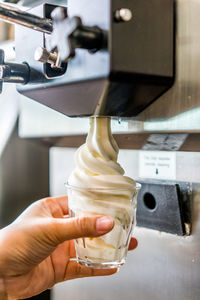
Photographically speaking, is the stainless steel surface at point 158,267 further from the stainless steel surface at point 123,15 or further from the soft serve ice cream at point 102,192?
the stainless steel surface at point 123,15

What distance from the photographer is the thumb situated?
46 centimetres

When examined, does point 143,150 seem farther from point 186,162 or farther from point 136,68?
point 136,68

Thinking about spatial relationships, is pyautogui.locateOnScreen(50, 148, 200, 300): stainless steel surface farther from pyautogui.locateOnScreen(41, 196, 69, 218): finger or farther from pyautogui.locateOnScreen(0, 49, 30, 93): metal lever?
pyautogui.locateOnScreen(0, 49, 30, 93): metal lever

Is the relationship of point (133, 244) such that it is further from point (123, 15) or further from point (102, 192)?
point (123, 15)

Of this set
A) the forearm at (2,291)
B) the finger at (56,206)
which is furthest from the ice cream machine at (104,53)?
the forearm at (2,291)

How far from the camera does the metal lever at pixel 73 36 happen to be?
408 millimetres

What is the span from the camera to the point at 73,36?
408 millimetres

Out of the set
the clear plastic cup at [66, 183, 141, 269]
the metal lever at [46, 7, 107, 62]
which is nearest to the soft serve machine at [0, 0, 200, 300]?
the metal lever at [46, 7, 107, 62]

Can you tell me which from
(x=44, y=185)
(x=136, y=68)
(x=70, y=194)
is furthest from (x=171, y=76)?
(x=44, y=185)

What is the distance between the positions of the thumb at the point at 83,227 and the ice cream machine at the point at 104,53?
140mm

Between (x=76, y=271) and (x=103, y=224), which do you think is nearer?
(x=103, y=224)

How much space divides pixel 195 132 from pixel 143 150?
0.18 meters

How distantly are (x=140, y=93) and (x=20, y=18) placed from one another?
168mm

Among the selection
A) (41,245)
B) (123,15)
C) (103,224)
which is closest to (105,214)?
(103,224)
